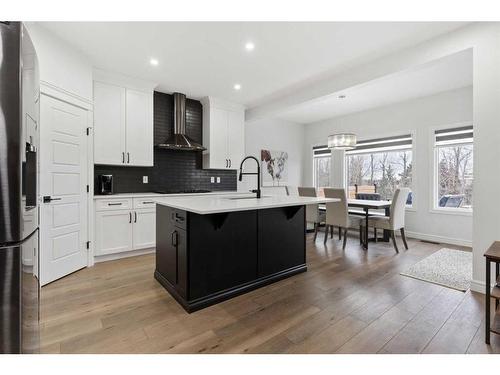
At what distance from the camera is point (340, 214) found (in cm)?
403

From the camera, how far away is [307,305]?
2.17m

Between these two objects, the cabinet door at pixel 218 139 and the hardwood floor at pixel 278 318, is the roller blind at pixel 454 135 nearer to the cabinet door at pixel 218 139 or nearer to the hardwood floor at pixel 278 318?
the hardwood floor at pixel 278 318

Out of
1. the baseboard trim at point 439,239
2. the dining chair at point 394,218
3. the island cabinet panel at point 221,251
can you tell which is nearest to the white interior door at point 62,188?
the island cabinet panel at point 221,251

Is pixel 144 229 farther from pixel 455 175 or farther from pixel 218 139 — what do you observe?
pixel 455 175

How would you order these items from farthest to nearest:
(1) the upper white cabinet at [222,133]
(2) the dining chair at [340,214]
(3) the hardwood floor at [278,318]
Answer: (1) the upper white cabinet at [222,133], (2) the dining chair at [340,214], (3) the hardwood floor at [278,318]

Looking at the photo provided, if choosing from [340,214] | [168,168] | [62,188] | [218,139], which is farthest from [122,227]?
[340,214]

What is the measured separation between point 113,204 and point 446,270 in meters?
4.26

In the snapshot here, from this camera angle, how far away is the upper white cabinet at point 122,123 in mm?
3424

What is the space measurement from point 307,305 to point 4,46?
2481 mm

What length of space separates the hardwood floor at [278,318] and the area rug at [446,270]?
0.18m

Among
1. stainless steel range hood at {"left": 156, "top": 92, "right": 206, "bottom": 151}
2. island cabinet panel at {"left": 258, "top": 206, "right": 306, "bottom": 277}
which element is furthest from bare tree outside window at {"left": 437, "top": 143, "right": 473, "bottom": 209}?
stainless steel range hood at {"left": 156, "top": 92, "right": 206, "bottom": 151}

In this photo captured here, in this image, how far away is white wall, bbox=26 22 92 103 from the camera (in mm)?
2529

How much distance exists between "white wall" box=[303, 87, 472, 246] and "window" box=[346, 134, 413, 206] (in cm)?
18

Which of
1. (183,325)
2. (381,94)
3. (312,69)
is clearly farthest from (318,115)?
(183,325)
